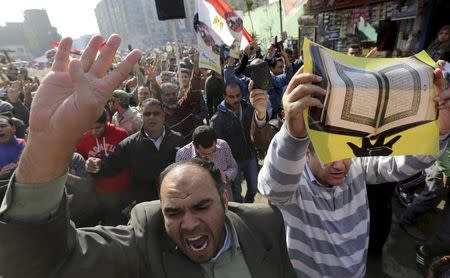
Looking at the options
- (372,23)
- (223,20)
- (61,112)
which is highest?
(61,112)

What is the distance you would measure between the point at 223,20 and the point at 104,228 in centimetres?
499

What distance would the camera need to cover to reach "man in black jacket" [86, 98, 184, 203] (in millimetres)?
3066

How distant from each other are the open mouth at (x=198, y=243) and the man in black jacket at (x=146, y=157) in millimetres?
1850

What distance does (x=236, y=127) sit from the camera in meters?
3.83

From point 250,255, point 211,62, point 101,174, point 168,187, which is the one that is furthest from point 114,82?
point 211,62

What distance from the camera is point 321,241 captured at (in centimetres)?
159

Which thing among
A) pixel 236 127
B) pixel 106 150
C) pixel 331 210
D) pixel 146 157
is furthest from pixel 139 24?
pixel 331 210

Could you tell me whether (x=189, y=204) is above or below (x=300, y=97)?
below

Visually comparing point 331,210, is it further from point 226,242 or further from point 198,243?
point 198,243

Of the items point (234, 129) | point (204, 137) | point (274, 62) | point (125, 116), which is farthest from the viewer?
point (274, 62)

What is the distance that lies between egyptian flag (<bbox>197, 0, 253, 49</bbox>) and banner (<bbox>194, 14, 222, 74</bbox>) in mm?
100

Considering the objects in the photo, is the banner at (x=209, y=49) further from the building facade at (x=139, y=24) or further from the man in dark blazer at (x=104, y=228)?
the building facade at (x=139, y=24)

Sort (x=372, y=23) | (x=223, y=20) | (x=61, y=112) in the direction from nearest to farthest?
(x=61, y=112) < (x=223, y=20) < (x=372, y=23)

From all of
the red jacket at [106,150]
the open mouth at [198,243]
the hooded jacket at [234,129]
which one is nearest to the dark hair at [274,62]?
the hooded jacket at [234,129]
